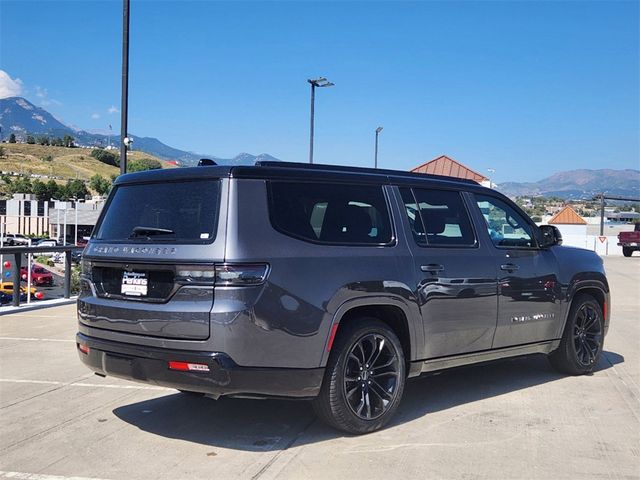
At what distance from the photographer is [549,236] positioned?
6.45 m

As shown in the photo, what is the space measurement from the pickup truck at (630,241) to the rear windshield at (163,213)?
126ft

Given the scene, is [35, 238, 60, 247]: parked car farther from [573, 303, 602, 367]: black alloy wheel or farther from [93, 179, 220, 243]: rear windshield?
[573, 303, 602, 367]: black alloy wheel

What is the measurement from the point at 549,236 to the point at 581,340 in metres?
1.23

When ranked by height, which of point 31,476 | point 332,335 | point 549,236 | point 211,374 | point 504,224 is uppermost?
point 504,224

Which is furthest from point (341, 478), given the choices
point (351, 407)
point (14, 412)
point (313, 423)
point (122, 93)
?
point (122, 93)

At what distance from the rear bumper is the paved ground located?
48 centimetres

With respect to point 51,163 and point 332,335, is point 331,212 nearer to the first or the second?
point 332,335

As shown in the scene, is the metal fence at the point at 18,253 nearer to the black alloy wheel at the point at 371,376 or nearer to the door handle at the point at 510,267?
the black alloy wheel at the point at 371,376

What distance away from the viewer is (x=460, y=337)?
5.33 metres

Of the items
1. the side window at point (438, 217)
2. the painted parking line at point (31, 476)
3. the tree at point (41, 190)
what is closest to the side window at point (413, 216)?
the side window at point (438, 217)

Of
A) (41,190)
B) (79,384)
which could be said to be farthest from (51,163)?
(79,384)

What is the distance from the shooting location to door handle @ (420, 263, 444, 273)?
16.6 feet

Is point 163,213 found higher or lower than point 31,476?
higher

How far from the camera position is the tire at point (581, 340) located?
260 inches
